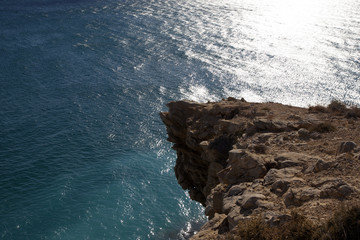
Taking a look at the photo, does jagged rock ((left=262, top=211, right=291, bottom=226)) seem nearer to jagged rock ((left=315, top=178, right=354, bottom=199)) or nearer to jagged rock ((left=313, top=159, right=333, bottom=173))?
jagged rock ((left=315, top=178, right=354, bottom=199))

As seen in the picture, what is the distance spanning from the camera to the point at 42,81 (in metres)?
56.6

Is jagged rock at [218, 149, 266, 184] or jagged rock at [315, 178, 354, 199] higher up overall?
jagged rock at [315, 178, 354, 199]

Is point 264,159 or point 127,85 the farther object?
point 127,85

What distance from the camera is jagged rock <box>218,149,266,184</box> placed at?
53.5ft

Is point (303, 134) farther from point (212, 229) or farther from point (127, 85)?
point (127, 85)

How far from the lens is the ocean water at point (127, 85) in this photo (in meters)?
34.2

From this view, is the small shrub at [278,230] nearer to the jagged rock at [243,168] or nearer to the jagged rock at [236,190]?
the jagged rock at [236,190]

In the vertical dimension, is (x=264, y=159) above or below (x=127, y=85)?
above

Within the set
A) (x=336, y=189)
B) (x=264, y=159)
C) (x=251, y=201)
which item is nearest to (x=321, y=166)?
(x=336, y=189)

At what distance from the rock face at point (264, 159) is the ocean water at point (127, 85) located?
11168mm

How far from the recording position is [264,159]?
55.7ft

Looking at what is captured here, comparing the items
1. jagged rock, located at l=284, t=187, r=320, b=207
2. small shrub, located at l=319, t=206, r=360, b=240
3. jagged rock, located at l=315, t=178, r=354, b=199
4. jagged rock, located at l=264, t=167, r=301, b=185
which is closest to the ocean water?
jagged rock, located at l=264, t=167, r=301, b=185

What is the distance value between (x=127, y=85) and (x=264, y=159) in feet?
137

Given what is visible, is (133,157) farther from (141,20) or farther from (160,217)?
(141,20)
